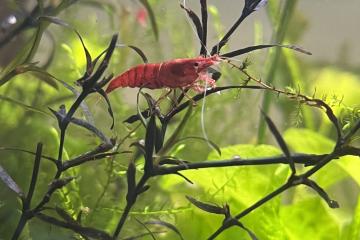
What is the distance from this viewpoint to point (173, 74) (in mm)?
655

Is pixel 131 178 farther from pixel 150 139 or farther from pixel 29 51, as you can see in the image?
pixel 29 51

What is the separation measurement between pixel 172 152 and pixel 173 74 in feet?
1.13

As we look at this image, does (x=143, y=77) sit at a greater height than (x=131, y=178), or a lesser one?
greater

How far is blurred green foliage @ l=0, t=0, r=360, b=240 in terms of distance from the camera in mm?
929

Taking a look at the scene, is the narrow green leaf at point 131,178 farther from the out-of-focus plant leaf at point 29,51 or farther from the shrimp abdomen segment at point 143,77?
the out-of-focus plant leaf at point 29,51

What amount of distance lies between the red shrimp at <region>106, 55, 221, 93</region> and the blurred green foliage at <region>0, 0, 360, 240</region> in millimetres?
61

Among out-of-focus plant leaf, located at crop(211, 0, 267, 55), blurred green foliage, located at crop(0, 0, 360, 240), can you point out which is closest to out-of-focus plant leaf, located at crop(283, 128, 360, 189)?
blurred green foliage, located at crop(0, 0, 360, 240)

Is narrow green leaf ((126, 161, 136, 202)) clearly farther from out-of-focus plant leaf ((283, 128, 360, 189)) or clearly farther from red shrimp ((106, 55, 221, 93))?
out-of-focus plant leaf ((283, 128, 360, 189))

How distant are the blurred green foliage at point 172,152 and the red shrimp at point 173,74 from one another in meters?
0.06

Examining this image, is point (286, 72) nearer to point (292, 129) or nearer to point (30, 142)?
point (292, 129)

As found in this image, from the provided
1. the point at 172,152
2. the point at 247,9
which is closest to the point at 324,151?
the point at 172,152

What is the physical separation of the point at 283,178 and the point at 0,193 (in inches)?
18.2

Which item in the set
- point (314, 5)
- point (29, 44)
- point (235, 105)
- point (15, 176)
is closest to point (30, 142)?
point (15, 176)

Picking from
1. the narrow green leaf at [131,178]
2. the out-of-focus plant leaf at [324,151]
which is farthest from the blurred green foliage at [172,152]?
the narrow green leaf at [131,178]
